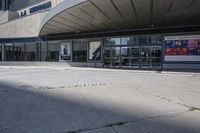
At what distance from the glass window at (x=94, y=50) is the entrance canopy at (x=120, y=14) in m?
1.89

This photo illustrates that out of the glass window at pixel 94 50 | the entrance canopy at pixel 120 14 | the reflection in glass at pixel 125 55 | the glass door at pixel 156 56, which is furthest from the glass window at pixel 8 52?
the glass door at pixel 156 56

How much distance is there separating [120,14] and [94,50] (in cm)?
987

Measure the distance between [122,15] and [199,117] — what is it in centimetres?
1623

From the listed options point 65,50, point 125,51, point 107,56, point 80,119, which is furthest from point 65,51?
point 80,119

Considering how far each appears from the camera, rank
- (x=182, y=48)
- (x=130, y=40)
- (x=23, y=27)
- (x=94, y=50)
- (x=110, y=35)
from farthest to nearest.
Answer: (x=23, y=27), (x=94, y=50), (x=110, y=35), (x=130, y=40), (x=182, y=48)

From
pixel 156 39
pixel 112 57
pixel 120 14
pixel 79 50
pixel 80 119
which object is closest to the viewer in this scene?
pixel 80 119

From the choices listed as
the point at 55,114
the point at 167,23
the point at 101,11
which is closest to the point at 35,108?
the point at 55,114

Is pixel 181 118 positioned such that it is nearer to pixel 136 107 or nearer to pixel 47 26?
pixel 136 107

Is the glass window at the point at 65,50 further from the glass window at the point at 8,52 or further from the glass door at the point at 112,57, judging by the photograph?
the glass window at the point at 8,52

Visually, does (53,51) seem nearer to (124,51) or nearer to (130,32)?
(124,51)

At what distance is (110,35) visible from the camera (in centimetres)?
2898

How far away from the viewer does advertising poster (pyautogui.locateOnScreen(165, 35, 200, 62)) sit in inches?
963

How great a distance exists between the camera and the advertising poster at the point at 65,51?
32547 millimetres

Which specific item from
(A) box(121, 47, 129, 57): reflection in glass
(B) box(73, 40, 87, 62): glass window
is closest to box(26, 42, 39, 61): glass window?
(B) box(73, 40, 87, 62): glass window
